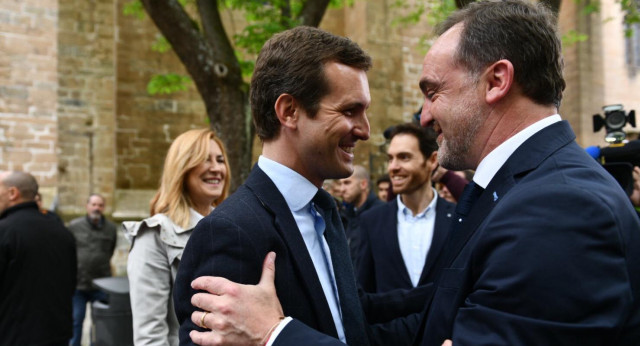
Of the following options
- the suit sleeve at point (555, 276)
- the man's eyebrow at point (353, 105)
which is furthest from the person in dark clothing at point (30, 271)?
the suit sleeve at point (555, 276)

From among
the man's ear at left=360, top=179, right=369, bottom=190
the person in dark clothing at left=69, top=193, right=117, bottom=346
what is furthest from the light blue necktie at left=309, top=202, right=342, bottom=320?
the person in dark clothing at left=69, top=193, right=117, bottom=346

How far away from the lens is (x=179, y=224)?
3.03m

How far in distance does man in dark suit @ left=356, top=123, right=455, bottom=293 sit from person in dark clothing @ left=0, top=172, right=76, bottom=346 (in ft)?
8.49

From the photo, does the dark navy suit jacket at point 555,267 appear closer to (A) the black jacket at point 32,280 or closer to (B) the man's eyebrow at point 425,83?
(B) the man's eyebrow at point 425,83

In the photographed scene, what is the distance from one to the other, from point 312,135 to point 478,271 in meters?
0.70

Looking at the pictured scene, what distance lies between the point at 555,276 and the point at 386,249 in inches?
111

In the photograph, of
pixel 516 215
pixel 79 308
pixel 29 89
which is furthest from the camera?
pixel 29 89

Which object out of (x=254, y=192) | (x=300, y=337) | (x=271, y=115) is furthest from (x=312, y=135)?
(x=300, y=337)

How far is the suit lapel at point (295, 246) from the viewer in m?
1.59

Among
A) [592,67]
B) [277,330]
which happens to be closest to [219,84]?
[277,330]

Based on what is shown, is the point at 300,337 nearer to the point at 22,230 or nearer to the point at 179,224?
the point at 179,224

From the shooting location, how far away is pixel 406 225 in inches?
162

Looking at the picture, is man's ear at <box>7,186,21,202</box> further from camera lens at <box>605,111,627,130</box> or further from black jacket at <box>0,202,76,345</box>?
camera lens at <box>605,111,627,130</box>

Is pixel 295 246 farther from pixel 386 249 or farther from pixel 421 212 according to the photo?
pixel 421 212
